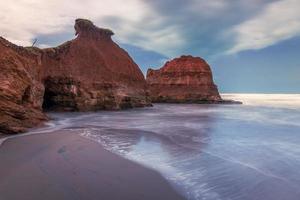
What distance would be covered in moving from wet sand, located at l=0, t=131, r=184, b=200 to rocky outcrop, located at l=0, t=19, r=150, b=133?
4680 millimetres

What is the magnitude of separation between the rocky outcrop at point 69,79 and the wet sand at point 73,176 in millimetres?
4680

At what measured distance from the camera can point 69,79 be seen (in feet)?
98.3

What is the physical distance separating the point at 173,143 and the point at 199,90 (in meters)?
60.5

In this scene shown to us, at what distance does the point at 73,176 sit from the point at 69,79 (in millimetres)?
24882

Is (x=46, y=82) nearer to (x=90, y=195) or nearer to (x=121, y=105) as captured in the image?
(x=121, y=105)

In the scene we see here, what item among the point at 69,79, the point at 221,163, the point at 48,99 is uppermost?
the point at 69,79

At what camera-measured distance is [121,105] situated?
121 ft

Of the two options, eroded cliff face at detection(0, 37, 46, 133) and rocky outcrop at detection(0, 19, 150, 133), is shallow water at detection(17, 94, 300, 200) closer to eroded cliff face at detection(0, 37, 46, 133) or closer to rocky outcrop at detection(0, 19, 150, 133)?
eroded cliff face at detection(0, 37, 46, 133)

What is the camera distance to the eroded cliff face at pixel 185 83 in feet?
230

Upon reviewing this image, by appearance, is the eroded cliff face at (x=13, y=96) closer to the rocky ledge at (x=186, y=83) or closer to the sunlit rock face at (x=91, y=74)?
the sunlit rock face at (x=91, y=74)

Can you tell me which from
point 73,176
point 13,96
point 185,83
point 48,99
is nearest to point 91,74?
point 48,99

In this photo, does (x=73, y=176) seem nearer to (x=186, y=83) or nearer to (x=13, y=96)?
(x=13, y=96)

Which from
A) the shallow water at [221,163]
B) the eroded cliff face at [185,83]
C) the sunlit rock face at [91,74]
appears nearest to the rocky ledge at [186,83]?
the eroded cliff face at [185,83]

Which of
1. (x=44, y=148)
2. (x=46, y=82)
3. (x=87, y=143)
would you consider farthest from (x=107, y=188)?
(x=46, y=82)
